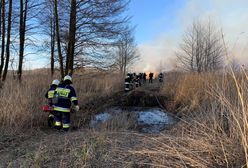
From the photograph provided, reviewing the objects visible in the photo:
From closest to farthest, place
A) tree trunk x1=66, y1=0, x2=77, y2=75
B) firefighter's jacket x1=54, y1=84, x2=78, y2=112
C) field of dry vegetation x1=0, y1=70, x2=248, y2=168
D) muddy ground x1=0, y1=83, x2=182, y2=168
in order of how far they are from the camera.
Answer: field of dry vegetation x1=0, y1=70, x2=248, y2=168 → muddy ground x1=0, y1=83, x2=182, y2=168 → firefighter's jacket x1=54, y1=84, x2=78, y2=112 → tree trunk x1=66, y1=0, x2=77, y2=75

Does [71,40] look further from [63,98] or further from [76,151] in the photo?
[76,151]

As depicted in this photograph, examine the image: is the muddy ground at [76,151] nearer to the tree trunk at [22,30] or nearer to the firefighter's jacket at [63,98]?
the firefighter's jacket at [63,98]

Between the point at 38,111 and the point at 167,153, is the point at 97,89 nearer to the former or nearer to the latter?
the point at 38,111

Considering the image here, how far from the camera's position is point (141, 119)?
30.4ft

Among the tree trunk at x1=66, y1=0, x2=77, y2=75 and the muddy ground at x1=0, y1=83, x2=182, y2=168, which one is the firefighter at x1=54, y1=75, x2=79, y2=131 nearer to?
the muddy ground at x1=0, y1=83, x2=182, y2=168

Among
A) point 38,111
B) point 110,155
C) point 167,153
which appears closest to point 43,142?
point 110,155

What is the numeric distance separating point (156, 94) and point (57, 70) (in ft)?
23.2

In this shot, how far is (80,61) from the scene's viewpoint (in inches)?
627

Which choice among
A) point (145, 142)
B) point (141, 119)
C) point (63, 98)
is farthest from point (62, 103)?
point (145, 142)

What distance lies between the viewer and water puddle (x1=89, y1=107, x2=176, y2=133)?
305 inches

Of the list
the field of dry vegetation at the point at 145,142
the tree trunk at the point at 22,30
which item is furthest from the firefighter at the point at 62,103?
the tree trunk at the point at 22,30

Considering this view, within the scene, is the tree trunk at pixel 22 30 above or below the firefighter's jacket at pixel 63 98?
above

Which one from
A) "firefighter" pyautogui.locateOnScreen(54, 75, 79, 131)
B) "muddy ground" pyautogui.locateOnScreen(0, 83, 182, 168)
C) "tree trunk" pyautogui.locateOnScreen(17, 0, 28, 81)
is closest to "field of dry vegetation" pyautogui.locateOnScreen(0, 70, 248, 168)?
"muddy ground" pyautogui.locateOnScreen(0, 83, 182, 168)

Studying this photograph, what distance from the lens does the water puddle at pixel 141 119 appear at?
774 cm
